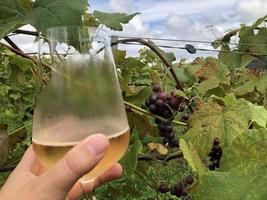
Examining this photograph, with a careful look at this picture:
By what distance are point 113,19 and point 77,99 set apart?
0.80m

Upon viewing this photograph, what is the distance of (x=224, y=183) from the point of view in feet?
3.14

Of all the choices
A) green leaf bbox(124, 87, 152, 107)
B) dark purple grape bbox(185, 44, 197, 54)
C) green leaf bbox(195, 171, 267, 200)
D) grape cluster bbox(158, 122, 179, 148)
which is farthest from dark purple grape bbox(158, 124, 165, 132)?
green leaf bbox(195, 171, 267, 200)

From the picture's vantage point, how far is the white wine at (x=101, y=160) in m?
1.03

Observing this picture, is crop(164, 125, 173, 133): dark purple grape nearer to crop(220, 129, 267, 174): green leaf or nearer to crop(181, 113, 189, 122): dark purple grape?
crop(181, 113, 189, 122): dark purple grape

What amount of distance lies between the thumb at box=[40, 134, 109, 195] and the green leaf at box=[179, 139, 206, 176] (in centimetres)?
36

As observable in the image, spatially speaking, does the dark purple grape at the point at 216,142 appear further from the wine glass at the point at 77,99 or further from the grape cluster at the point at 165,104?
the wine glass at the point at 77,99

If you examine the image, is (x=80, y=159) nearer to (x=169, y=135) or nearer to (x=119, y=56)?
(x=169, y=135)

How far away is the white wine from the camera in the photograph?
103cm

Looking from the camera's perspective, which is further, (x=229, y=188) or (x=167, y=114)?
(x=167, y=114)

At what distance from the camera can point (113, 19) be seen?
5.96 feet

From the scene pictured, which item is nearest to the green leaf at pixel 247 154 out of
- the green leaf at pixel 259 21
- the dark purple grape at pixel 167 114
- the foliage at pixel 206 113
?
Answer: the foliage at pixel 206 113

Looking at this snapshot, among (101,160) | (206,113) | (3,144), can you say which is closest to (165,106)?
(206,113)

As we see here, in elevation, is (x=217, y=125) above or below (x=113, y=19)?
below

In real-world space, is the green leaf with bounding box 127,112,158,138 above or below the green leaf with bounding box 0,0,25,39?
below
